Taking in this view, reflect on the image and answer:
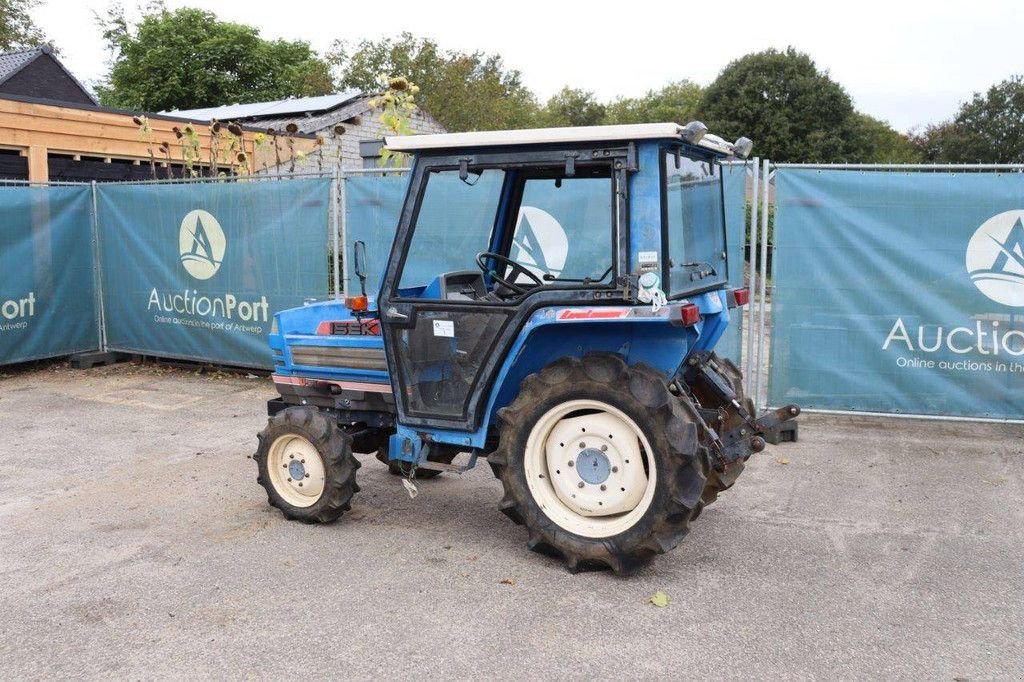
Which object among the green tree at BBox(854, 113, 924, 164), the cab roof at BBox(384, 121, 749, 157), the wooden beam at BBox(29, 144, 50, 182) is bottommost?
the cab roof at BBox(384, 121, 749, 157)

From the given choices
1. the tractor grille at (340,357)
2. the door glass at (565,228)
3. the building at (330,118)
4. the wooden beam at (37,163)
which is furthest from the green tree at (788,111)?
the tractor grille at (340,357)

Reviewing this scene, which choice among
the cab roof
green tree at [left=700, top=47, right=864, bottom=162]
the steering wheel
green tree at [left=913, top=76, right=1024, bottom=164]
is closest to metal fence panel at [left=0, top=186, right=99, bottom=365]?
the steering wheel

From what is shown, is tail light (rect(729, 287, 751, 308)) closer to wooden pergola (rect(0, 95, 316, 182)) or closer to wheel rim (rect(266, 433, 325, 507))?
wheel rim (rect(266, 433, 325, 507))

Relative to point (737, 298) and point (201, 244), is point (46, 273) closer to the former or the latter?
point (201, 244)

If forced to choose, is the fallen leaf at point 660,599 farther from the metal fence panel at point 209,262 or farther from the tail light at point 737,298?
the metal fence panel at point 209,262

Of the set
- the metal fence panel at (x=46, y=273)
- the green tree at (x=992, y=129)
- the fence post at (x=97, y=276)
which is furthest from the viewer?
the green tree at (x=992, y=129)

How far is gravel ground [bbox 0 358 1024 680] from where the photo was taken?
12.1 ft

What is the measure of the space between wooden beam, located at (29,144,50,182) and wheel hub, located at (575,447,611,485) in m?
11.3

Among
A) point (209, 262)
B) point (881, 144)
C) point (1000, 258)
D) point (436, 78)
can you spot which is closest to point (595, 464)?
point (1000, 258)

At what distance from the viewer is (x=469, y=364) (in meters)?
4.77

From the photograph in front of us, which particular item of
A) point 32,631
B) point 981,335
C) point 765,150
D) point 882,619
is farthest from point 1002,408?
point 765,150

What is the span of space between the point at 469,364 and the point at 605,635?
1579 mm

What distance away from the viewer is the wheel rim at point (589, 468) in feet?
14.5

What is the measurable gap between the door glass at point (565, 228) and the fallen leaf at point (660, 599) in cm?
182
